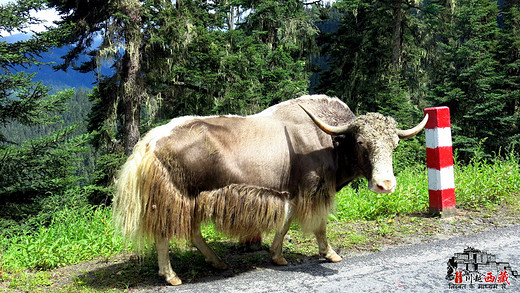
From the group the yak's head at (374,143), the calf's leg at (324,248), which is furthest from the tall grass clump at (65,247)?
the yak's head at (374,143)

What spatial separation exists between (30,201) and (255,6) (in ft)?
33.9

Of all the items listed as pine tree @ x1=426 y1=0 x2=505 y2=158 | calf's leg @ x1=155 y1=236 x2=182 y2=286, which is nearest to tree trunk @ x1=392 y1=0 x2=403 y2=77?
pine tree @ x1=426 y1=0 x2=505 y2=158

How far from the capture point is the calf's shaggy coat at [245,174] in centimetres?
321

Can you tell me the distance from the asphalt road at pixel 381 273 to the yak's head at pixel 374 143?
2.11 feet

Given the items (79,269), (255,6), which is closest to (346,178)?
(79,269)

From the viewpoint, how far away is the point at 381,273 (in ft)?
9.51

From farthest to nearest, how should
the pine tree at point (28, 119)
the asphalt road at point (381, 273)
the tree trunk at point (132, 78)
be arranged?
1. the tree trunk at point (132, 78)
2. the pine tree at point (28, 119)
3. the asphalt road at point (381, 273)

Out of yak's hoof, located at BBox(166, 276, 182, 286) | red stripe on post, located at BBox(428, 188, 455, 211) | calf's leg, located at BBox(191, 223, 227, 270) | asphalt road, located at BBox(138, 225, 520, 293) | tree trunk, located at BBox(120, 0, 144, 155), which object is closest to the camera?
asphalt road, located at BBox(138, 225, 520, 293)

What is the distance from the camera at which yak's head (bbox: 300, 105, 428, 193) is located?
3.27 meters

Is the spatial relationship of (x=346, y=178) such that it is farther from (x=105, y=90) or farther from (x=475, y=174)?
(x=105, y=90)

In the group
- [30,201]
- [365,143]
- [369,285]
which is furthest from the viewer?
[30,201]

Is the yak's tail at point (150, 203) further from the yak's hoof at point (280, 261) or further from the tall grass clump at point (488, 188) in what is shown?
the tall grass clump at point (488, 188)

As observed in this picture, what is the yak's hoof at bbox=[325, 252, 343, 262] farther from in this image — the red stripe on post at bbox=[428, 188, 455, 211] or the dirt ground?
the red stripe on post at bbox=[428, 188, 455, 211]

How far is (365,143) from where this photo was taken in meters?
3.45
